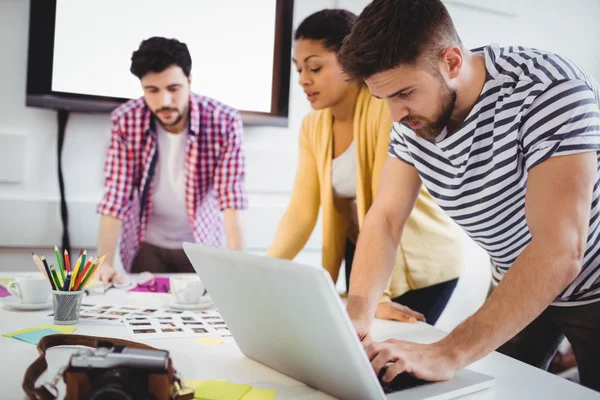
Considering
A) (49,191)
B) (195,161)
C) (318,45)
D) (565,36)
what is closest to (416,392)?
(318,45)

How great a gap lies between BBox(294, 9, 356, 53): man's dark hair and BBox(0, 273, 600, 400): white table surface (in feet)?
2.90

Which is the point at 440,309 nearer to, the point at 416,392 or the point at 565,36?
the point at 416,392

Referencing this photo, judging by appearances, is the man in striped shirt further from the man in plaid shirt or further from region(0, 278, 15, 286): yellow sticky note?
the man in plaid shirt

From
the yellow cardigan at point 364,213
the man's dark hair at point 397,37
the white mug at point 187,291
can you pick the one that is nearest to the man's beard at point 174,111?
the yellow cardigan at point 364,213

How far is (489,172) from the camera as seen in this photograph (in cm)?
112

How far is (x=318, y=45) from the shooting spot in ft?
5.48

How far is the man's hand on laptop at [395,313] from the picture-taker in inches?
51.8

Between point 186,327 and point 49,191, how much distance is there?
4.89 ft

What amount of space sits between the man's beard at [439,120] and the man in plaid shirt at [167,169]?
43.6 inches

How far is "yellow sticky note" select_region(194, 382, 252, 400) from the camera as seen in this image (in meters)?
0.75

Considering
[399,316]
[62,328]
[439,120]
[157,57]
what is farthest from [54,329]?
[157,57]

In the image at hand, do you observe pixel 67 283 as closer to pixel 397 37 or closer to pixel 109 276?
pixel 109 276

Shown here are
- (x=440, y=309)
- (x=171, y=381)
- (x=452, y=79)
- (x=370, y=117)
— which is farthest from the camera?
(x=440, y=309)

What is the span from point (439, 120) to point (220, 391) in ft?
2.13
